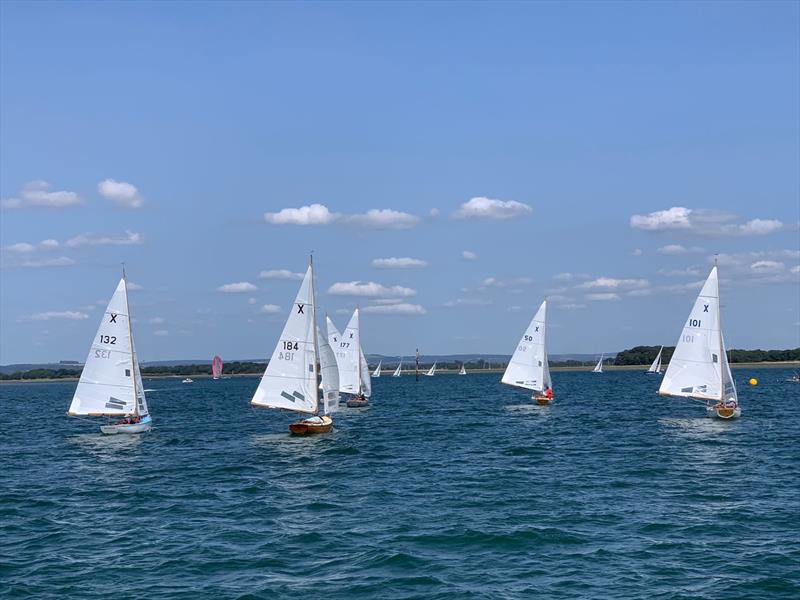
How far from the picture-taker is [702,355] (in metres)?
62.7

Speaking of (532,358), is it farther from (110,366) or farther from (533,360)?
(110,366)

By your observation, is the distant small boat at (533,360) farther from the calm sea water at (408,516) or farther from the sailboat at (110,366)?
the sailboat at (110,366)

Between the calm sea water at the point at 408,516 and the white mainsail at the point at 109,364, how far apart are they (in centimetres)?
297

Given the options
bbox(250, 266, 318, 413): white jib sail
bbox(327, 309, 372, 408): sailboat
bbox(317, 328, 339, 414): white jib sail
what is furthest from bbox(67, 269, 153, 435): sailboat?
bbox(327, 309, 372, 408): sailboat

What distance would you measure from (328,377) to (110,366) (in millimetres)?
15663

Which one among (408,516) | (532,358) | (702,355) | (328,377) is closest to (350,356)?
(532,358)

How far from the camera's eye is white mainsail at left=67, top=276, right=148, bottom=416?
59125 millimetres

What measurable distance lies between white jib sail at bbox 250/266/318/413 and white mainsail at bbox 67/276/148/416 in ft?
35.6

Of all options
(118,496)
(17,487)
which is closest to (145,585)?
(118,496)

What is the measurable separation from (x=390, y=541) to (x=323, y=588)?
514 centimetres

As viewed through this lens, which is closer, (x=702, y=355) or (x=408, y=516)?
(x=408, y=516)

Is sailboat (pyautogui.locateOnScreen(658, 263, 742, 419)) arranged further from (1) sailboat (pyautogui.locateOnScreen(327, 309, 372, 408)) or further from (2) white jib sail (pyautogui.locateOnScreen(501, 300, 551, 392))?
(1) sailboat (pyautogui.locateOnScreen(327, 309, 372, 408))

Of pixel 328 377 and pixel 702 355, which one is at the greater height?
pixel 702 355

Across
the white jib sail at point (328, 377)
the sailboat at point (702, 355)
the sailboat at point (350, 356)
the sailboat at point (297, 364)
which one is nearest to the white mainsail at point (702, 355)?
the sailboat at point (702, 355)
